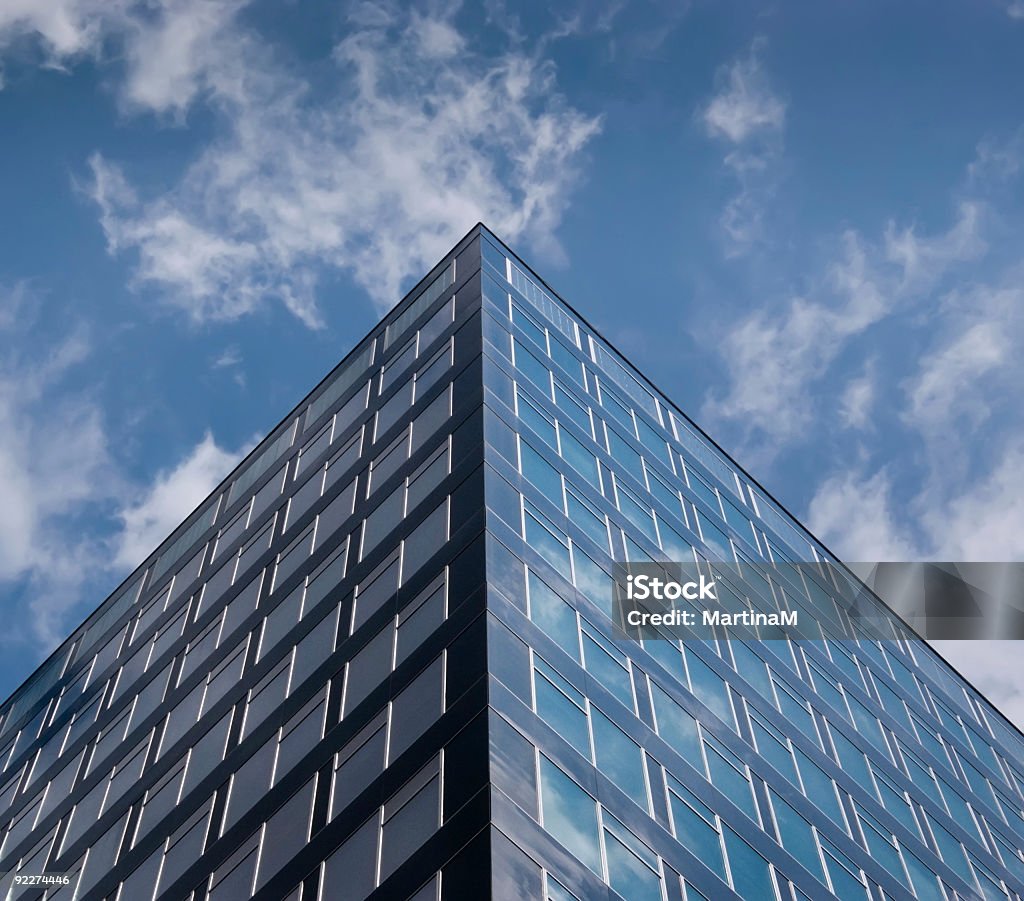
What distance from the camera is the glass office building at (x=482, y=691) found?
105ft

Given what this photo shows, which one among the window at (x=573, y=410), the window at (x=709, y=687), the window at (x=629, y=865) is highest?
the window at (x=573, y=410)

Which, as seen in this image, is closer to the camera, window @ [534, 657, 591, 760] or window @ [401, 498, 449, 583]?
window @ [534, 657, 591, 760]

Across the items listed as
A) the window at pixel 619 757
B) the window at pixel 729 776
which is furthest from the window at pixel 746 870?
the window at pixel 619 757

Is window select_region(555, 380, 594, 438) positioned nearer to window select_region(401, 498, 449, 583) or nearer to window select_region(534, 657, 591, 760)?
window select_region(401, 498, 449, 583)

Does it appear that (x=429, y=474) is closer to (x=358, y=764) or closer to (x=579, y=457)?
(x=579, y=457)

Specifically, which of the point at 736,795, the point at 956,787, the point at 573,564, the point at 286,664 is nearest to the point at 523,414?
the point at 573,564

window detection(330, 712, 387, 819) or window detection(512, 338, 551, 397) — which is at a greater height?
window detection(512, 338, 551, 397)

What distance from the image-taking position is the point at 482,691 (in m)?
31.6

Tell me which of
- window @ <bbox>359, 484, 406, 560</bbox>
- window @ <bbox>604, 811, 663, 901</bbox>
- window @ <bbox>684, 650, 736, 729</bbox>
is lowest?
window @ <bbox>604, 811, 663, 901</bbox>

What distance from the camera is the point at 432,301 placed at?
182 ft

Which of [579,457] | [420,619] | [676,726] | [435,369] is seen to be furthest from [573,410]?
[420,619]

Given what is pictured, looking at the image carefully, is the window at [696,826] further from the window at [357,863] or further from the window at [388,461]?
the window at [388,461]

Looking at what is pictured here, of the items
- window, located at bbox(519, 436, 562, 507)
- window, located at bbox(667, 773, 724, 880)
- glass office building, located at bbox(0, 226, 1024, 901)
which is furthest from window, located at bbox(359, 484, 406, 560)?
window, located at bbox(667, 773, 724, 880)

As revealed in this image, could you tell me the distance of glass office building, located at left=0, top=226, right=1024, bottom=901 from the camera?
32031mm
